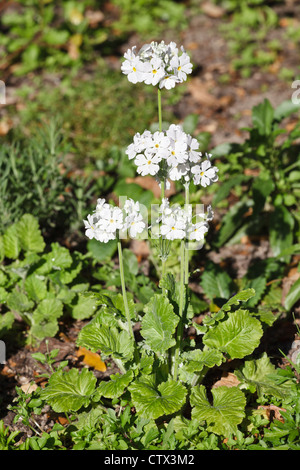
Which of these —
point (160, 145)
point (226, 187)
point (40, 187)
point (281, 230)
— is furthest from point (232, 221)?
point (160, 145)

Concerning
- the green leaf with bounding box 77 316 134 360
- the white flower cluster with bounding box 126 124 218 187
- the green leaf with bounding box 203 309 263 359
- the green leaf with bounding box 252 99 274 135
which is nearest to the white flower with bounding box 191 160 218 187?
the white flower cluster with bounding box 126 124 218 187

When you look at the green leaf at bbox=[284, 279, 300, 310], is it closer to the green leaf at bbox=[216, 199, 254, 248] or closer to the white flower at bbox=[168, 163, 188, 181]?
the green leaf at bbox=[216, 199, 254, 248]

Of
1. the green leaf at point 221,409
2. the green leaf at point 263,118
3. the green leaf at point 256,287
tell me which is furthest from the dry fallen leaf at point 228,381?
the green leaf at point 263,118

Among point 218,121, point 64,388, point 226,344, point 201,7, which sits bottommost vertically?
point 64,388

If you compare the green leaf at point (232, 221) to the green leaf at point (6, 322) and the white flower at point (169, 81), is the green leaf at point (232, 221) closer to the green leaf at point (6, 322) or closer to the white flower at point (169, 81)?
the green leaf at point (6, 322)

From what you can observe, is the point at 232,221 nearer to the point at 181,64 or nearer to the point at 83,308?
the point at 83,308

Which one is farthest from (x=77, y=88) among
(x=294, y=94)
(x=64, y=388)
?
(x=64, y=388)

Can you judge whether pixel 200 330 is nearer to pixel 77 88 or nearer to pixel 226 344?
pixel 226 344
